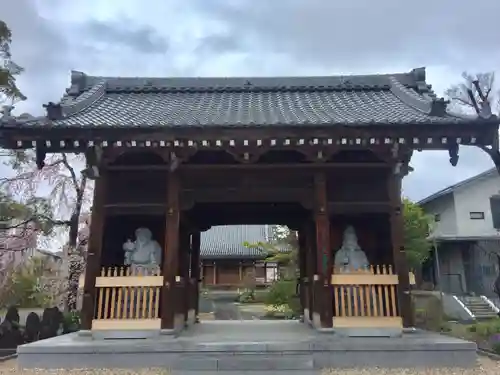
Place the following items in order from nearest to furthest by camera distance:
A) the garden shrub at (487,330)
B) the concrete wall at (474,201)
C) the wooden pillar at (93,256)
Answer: the wooden pillar at (93,256), the garden shrub at (487,330), the concrete wall at (474,201)

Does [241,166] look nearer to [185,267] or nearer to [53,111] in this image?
[185,267]

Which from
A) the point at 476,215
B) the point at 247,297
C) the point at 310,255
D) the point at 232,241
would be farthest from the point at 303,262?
the point at 232,241

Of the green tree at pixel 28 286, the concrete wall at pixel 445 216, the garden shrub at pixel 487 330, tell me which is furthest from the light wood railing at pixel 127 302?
the concrete wall at pixel 445 216

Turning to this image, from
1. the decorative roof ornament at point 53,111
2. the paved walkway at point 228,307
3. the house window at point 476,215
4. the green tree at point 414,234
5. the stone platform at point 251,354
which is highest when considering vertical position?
the house window at point 476,215

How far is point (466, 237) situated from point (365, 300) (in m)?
16.4

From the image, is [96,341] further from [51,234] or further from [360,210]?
[51,234]

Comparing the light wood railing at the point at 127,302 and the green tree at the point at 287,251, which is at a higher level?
the green tree at the point at 287,251

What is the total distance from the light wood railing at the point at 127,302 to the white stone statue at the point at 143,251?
0.46 m

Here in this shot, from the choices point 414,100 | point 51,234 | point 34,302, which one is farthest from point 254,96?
point 34,302

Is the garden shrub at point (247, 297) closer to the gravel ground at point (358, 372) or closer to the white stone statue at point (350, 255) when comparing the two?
the white stone statue at point (350, 255)

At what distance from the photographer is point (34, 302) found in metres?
21.4

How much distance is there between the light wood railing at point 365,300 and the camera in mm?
7285

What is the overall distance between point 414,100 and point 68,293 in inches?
513

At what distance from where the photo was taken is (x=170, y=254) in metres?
7.45
